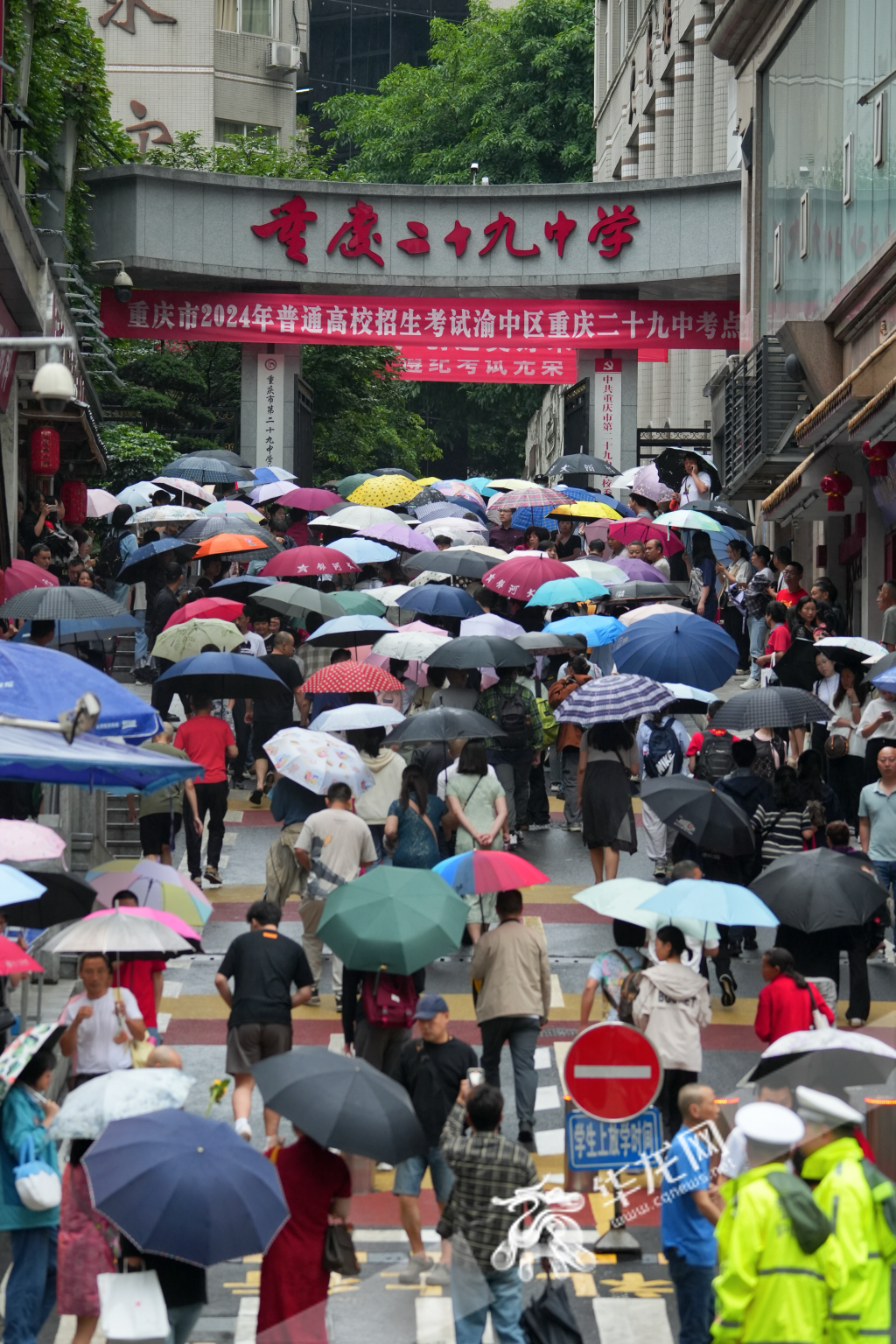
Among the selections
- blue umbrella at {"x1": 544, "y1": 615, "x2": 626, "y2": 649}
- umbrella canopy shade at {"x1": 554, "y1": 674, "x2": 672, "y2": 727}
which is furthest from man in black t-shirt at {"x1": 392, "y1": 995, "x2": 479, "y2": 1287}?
blue umbrella at {"x1": 544, "y1": 615, "x2": 626, "y2": 649}

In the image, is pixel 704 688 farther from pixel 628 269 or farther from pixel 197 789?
pixel 628 269

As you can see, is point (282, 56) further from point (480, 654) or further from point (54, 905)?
point (54, 905)

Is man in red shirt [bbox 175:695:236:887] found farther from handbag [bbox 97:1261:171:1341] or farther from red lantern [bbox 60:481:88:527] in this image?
red lantern [bbox 60:481:88:527]

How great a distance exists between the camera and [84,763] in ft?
34.8

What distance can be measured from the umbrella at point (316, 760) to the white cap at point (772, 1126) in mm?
6546

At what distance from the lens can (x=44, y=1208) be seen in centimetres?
809

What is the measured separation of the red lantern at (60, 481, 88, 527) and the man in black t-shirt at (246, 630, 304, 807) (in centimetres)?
1045

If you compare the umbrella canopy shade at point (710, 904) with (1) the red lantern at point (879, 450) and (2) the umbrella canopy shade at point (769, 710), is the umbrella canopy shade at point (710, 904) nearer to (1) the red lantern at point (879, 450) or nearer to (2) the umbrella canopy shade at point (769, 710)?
(2) the umbrella canopy shade at point (769, 710)

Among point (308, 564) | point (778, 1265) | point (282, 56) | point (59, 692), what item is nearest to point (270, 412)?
point (308, 564)

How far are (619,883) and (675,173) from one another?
37.6 metres

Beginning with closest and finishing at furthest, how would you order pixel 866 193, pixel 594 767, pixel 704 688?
1. pixel 594 767
2. pixel 704 688
3. pixel 866 193

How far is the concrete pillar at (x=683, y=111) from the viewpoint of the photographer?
44.7 m

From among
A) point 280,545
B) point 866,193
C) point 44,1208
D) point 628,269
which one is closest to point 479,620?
point 280,545

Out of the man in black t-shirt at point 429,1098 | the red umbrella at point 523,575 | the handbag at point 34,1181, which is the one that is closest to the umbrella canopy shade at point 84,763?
the man in black t-shirt at point 429,1098
